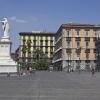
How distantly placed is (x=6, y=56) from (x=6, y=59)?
2.35 ft

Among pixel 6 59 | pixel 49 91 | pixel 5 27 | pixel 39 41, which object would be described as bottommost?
pixel 49 91

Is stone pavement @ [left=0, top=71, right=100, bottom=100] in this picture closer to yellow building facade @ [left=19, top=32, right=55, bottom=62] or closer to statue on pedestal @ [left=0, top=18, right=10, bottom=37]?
statue on pedestal @ [left=0, top=18, right=10, bottom=37]

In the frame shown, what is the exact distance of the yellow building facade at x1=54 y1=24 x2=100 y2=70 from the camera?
141250 millimetres

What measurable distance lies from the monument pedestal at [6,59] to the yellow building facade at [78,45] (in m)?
80.5

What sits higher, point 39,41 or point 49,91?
point 39,41

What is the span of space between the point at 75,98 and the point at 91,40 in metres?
129

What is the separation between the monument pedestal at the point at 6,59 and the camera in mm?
59406

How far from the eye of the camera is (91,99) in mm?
15750

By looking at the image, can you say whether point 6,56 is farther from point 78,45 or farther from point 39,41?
point 39,41

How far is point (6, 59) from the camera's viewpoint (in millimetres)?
60500

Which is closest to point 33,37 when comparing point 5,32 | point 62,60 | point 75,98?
point 62,60

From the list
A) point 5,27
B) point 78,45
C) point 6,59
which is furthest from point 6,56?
point 78,45

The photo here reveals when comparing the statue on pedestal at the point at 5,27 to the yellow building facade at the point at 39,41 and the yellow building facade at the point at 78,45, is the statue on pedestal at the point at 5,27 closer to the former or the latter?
the yellow building facade at the point at 78,45

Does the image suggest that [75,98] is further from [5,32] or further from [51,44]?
[51,44]
